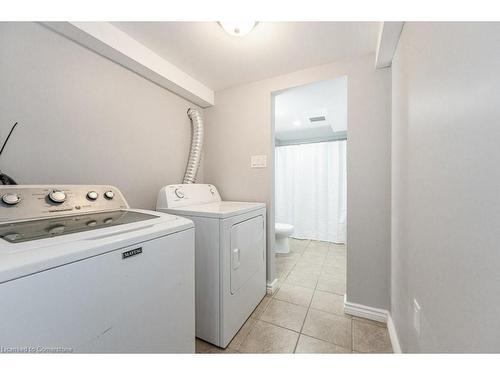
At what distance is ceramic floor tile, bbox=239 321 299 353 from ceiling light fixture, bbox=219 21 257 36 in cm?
209

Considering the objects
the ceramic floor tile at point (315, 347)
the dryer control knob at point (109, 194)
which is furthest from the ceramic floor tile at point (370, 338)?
the dryer control knob at point (109, 194)

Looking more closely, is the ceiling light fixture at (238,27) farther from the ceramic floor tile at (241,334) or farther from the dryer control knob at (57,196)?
the ceramic floor tile at (241,334)

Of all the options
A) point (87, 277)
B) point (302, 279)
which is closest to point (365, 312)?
point (302, 279)

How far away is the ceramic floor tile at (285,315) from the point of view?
4.84ft

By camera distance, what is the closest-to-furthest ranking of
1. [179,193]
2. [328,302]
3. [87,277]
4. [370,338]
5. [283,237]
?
[87,277], [370,338], [179,193], [328,302], [283,237]

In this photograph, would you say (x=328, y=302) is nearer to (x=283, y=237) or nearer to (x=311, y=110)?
(x=283, y=237)

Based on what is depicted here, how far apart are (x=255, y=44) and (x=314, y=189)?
272 cm

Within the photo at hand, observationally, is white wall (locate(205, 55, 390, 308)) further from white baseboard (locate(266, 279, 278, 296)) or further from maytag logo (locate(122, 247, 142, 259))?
maytag logo (locate(122, 247, 142, 259))

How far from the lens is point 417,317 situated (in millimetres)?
872

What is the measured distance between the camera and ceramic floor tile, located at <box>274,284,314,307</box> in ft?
5.79

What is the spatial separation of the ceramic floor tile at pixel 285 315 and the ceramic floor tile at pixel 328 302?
146 millimetres

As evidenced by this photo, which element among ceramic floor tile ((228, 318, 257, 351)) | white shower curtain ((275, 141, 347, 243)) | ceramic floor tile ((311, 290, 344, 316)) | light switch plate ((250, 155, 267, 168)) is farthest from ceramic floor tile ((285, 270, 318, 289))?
white shower curtain ((275, 141, 347, 243))

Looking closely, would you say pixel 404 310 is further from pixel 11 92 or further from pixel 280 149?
pixel 280 149
